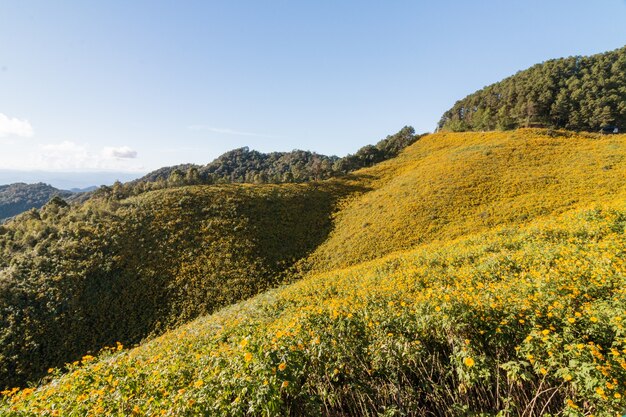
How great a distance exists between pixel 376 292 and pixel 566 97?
84.4 metres

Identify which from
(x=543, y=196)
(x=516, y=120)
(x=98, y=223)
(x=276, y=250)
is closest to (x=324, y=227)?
(x=276, y=250)

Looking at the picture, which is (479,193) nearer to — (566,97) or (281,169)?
(566,97)

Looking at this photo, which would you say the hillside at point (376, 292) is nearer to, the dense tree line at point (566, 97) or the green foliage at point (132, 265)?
the green foliage at point (132, 265)

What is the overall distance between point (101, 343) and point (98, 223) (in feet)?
53.4

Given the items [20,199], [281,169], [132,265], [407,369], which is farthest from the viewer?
[20,199]

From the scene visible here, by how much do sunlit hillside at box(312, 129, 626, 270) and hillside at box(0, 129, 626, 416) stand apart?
0.26m

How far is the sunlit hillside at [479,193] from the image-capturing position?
971 inches

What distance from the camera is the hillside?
4.09 metres

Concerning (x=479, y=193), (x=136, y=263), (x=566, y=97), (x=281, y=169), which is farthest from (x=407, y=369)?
(x=281, y=169)

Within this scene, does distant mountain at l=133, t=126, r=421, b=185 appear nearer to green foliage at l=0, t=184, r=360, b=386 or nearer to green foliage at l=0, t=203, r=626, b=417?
green foliage at l=0, t=184, r=360, b=386

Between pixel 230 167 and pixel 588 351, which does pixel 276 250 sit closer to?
pixel 588 351

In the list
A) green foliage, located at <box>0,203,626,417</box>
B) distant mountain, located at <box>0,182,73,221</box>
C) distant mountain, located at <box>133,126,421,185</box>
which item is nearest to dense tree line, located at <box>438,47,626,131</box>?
distant mountain, located at <box>133,126,421,185</box>

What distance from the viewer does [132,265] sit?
26.2 metres

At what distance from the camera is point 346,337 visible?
17.7 ft
